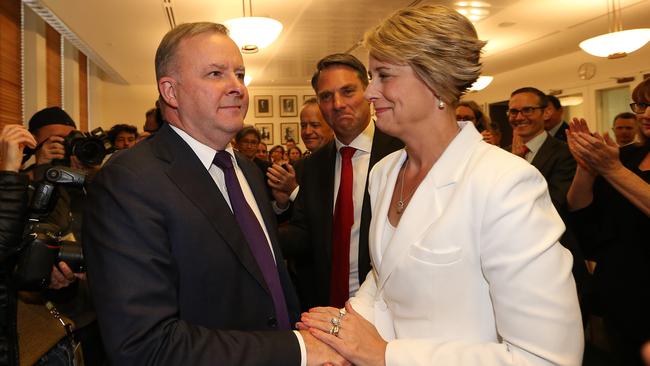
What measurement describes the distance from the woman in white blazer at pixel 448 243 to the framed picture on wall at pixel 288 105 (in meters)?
11.7

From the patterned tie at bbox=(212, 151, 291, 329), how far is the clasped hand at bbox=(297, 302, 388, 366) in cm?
11

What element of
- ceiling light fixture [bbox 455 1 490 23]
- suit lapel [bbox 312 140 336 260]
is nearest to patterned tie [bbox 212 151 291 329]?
suit lapel [bbox 312 140 336 260]

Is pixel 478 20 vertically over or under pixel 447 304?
over

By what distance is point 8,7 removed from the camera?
237 inches

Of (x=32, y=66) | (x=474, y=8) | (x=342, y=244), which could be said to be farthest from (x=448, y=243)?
(x=32, y=66)

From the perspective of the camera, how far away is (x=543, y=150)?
10.5 ft

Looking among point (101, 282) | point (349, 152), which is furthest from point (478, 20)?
point (101, 282)

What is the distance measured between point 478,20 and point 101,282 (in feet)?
21.9

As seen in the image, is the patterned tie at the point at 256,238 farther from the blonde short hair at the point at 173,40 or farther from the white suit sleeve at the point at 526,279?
the white suit sleeve at the point at 526,279

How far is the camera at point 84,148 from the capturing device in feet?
9.40

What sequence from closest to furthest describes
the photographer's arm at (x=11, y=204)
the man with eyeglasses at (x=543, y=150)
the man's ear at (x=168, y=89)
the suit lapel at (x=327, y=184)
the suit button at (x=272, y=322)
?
the suit button at (x=272, y=322) < the man's ear at (x=168, y=89) < the photographer's arm at (x=11, y=204) < the suit lapel at (x=327, y=184) < the man with eyeglasses at (x=543, y=150)

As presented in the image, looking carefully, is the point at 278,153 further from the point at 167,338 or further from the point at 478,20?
the point at 167,338

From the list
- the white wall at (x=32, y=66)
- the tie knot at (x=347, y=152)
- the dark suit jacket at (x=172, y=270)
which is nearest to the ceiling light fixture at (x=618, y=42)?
the tie knot at (x=347, y=152)

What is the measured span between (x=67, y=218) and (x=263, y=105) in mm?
10675
